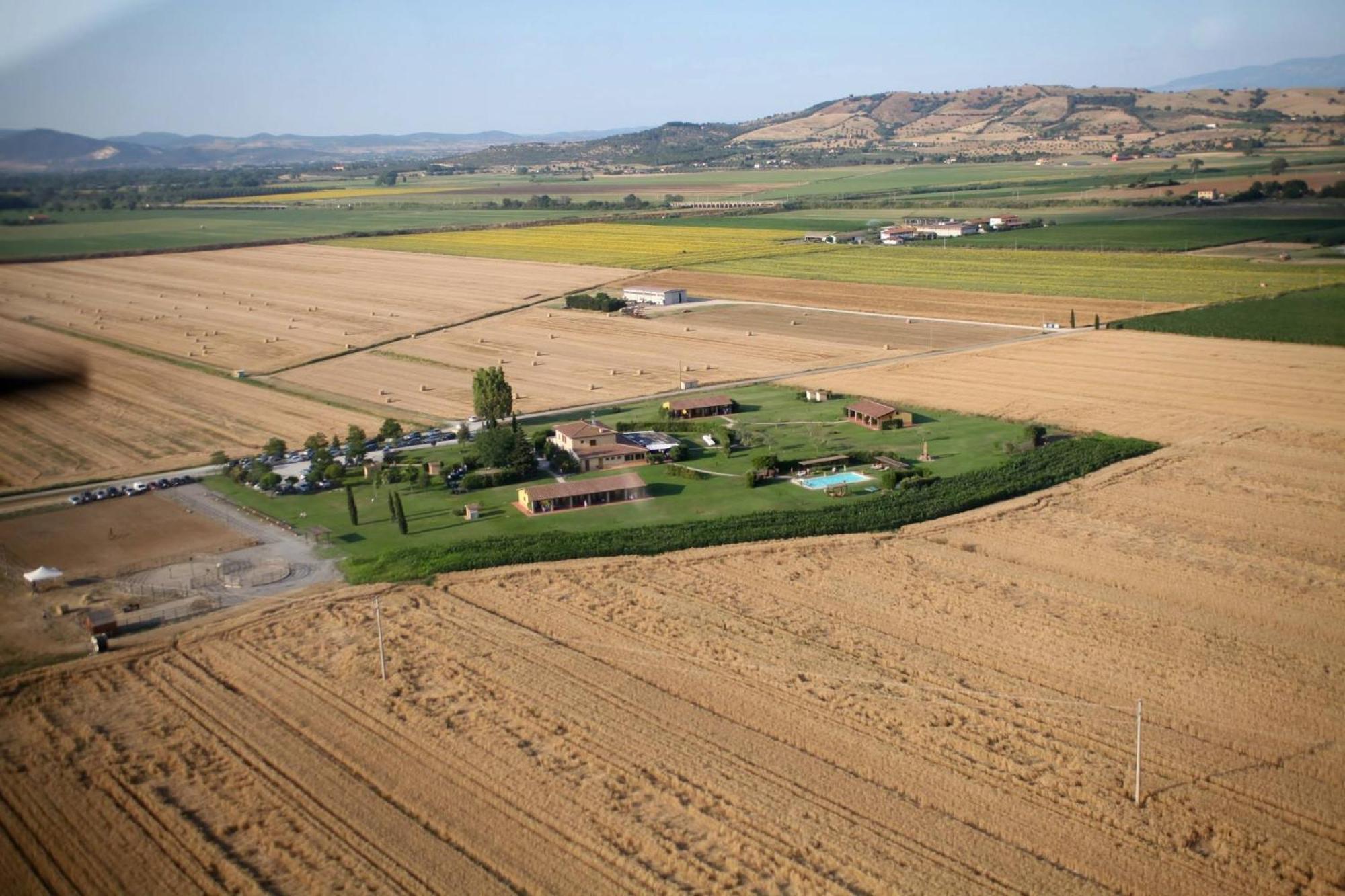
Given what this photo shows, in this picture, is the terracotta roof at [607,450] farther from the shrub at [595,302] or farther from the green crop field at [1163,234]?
the green crop field at [1163,234]

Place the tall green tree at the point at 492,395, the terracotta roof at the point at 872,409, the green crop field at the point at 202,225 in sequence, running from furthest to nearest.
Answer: the terracotta roof at the point at 872,409 < the tall green tree at the point at 492,395 < the green crop field at the point at 202,225

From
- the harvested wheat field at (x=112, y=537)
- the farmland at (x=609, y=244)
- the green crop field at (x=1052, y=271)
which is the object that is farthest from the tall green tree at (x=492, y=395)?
the farmland at (x=609, y=244)

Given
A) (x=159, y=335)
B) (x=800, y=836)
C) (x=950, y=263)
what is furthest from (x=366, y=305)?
(x=800, y=836)

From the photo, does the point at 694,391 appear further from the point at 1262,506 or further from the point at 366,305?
the point at 366,305

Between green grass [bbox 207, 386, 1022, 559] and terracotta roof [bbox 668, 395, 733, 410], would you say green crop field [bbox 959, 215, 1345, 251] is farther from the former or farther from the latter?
terracotta roof [bbox 668, 395, 733, 410]

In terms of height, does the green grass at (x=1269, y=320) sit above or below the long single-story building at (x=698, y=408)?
below

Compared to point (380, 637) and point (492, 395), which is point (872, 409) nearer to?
point (492, 395)

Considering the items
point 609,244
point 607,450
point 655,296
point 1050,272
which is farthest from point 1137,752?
point 609,244
